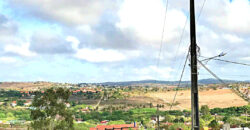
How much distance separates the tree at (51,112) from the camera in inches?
758

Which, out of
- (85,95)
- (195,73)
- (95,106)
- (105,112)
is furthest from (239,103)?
(195,73)

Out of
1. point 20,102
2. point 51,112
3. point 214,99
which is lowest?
point 20,102

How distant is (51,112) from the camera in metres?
19.8

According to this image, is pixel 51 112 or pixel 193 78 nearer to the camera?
pixel 193 78

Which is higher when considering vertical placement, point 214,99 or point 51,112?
point 51,112

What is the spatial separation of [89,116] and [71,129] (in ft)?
224

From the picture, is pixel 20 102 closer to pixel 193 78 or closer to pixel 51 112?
pixel 51 112

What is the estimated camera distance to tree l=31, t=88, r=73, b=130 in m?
19.2

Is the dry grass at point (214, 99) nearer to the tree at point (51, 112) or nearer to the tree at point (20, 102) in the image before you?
the tree at point (20, 102)

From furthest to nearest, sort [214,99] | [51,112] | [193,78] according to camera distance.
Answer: [214,99], [51,112], [193,78]

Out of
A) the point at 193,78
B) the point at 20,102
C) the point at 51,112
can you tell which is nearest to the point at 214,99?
the point at 20,102

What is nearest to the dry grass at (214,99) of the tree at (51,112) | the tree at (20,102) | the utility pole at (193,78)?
the tree at (20,102)

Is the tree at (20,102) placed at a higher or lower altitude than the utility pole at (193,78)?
lower

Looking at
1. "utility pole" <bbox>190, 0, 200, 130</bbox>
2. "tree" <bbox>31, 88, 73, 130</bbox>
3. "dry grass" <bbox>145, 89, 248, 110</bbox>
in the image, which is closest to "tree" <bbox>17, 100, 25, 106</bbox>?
"dry grass" <bbox>145, 89, 248, 110</bbox>
